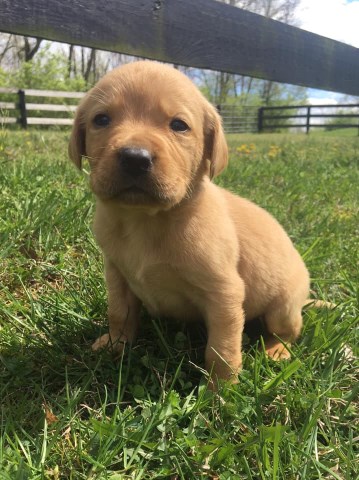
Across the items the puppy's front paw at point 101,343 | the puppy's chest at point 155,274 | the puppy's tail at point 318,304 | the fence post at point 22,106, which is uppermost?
the fence post at point 22,106

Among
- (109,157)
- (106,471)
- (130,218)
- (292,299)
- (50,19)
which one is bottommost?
(106,471)

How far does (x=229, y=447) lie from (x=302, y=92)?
1965 inches

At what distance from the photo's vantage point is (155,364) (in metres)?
2.16

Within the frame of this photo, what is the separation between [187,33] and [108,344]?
3522mm

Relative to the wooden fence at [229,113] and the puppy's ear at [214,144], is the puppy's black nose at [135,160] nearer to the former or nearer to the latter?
the puppy's ear at [214,144]

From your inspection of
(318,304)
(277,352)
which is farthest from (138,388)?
(318,304)

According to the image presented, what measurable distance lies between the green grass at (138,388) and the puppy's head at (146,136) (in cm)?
80

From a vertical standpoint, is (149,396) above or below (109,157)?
below

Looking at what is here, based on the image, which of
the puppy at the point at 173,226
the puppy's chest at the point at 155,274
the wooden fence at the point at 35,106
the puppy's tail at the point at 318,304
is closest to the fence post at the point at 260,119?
the wooden fence at the point at 35,106

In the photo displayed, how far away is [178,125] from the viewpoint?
6.50 feet

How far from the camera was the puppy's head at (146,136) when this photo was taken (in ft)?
5.73

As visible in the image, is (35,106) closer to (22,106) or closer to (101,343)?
(22,106)

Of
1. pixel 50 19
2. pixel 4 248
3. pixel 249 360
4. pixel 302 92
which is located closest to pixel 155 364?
pixel 249 360

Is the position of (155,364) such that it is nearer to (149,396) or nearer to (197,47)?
(149,396)
